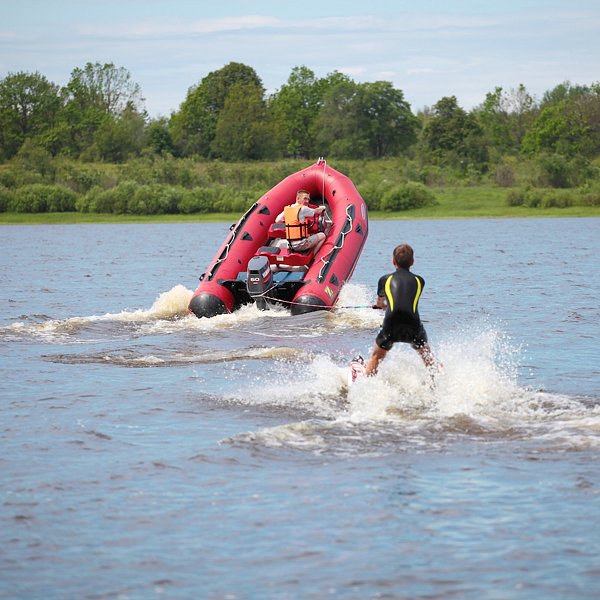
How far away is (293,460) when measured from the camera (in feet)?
26.1

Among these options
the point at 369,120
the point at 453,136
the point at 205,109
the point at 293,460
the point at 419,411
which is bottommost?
the point at 293,460

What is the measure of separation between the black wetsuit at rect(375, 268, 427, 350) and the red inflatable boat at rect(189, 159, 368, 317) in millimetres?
5977

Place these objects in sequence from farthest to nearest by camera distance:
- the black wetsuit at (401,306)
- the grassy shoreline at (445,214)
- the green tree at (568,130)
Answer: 1. the green tree at (568,130)
2. the grassy shoreline at (445,214)
3. the black wetsuit at (401,306)

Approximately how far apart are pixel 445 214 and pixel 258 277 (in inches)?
1405

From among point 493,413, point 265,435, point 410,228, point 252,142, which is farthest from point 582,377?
point 252,142

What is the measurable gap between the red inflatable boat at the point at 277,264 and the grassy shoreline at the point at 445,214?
32.0 meters

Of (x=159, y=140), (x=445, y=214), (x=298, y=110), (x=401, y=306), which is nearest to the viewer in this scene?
(x=401, y=306)

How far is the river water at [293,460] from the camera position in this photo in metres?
6.04

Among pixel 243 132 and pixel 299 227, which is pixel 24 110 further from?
pixel 299 227

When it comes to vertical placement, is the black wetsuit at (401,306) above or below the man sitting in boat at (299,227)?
below

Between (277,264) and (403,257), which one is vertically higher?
(403,257)

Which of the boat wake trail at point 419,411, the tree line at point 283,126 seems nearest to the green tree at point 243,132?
the tree line at point 283,126

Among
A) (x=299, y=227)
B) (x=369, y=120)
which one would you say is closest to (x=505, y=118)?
(x=369, y=120)

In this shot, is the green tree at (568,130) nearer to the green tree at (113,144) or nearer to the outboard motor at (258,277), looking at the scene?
the green tree at (113,144)
